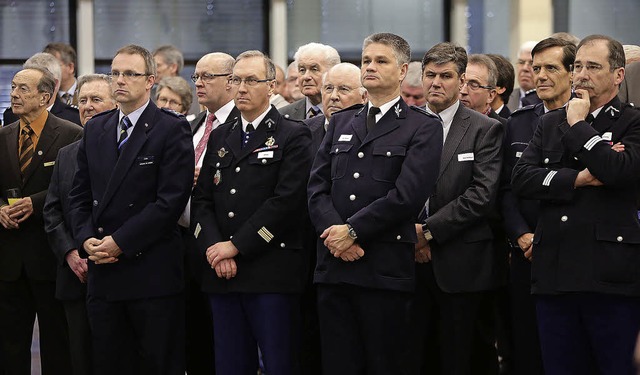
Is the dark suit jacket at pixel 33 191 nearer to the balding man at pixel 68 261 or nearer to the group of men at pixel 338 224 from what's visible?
the group of men at pixel 338 224

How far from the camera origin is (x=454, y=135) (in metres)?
5.22

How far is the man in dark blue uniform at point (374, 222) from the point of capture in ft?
15.1

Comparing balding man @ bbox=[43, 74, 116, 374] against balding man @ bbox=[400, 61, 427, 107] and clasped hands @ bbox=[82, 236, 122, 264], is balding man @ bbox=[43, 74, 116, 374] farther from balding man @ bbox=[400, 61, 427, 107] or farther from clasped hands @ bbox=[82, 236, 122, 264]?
balding man @ bbox=[400, 61, 427, 107]

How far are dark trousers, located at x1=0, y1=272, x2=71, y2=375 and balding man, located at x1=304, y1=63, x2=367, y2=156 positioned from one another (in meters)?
1.61

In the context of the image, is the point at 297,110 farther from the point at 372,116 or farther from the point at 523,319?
the point at 523,319

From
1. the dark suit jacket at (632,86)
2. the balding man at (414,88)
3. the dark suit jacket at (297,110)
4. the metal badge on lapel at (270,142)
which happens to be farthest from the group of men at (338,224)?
the balding man at (414,88)

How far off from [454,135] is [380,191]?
2.39ft

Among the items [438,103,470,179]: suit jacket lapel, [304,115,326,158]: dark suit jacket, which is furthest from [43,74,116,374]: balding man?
[438,103,470,179]: suit jacket lapel

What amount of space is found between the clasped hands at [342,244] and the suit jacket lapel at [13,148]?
202 centimetres

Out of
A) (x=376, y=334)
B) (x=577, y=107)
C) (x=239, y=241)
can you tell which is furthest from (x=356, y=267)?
(x=577, y=107)

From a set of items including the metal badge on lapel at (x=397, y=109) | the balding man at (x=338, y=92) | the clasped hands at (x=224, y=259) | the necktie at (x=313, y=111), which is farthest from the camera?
the necktie at (x=313, y=111)

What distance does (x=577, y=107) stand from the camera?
4539 mm

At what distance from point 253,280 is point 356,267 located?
0.57 metres

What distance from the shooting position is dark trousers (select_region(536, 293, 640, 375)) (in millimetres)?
4434
